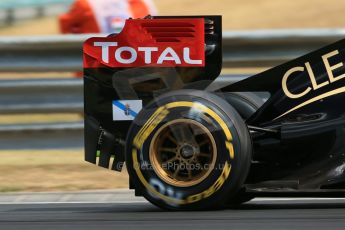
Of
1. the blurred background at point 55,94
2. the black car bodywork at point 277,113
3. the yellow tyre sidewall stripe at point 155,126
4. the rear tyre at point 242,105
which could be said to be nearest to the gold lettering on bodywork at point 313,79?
the black car bodywork at point 277,113

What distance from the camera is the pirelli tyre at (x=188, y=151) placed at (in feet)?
21.0

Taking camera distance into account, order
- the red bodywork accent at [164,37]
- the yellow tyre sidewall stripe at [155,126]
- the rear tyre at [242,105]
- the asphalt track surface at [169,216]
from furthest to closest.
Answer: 1. the rear tyre at [242,105]
2. the red bodywork accent at [164,37]
3. the yellow tyre sidewall stripe at [155,126]
4. the asphalt track surface at [169,216]

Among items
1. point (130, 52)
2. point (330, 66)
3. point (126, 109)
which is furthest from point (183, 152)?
point (330, 66)

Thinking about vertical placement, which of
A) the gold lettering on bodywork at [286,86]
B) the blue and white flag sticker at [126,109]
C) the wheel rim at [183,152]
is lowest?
the wheel rim at [183,152]

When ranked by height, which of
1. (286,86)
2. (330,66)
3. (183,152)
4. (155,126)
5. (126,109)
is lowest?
(183,152)

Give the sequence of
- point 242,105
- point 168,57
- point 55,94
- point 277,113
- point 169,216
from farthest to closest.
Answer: point 55,94
point 242,105
point 168,57
point 277,113
point 169,216

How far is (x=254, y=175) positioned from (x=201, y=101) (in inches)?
24.3

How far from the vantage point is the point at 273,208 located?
22.4ft

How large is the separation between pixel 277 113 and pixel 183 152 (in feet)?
2.34

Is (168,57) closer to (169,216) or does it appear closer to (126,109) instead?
(126,109)

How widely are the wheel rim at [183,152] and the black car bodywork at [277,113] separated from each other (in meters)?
0.34

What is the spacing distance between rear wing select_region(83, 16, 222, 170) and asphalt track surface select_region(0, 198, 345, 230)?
456mm

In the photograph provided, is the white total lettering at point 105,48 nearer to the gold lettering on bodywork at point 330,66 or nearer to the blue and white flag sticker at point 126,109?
the blue and white flag sticker at point 126,109

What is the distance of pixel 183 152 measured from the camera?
21.2 feet
